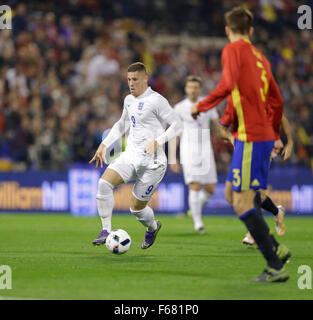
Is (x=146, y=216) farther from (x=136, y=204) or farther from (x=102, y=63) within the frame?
(x=102, y=63)

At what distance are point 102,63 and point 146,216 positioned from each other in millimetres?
12089

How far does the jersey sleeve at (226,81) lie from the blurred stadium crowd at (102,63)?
39.7 feet

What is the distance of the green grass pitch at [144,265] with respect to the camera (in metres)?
6.29

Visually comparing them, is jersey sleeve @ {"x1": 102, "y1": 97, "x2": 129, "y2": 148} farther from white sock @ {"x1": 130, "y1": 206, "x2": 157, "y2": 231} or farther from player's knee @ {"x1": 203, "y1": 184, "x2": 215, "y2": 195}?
player's knee @ {"x1": 203, "y1": 184, "x2": 215, "y2": 195}

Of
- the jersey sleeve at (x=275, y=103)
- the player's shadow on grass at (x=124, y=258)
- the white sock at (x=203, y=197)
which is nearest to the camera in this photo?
the jersey sleeve at (x=275, y=103)

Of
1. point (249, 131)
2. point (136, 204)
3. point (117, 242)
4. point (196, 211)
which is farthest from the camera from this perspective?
point (196, 211)

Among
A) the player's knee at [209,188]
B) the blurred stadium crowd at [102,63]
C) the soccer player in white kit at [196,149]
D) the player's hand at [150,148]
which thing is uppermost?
the blurred stadium crowd at [102,63]

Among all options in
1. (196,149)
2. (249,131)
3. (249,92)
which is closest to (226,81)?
(249,92)

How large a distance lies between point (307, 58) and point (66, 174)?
10.2 metres

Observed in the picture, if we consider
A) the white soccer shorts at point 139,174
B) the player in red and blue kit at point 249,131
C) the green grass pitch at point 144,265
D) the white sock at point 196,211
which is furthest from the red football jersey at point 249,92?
the white sock at point 196,211

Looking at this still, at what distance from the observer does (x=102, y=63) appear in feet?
69.1

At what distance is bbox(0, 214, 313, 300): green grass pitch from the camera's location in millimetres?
6293

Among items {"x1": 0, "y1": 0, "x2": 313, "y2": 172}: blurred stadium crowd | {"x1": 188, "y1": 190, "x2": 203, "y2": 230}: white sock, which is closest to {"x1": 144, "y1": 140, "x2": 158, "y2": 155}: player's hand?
{"x1": 188, "y1": 190, "x2": 203, "y2": 230}: white sock

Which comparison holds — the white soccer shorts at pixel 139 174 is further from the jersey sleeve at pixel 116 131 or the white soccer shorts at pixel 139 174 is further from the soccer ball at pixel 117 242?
the soccer ball at pixel 117 242
